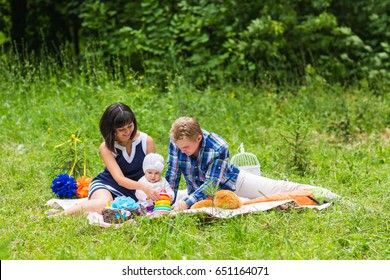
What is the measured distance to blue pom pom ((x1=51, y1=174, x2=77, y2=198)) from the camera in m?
6.24

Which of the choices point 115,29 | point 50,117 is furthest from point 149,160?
point 115,29

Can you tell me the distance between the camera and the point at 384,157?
7559mm

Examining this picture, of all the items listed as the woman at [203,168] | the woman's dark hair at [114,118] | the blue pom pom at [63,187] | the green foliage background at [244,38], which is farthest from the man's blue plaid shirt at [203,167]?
the green foliage background at [244,38]

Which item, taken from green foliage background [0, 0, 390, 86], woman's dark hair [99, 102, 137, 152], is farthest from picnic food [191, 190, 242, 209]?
green foliage background [0, 0, 390, 86]

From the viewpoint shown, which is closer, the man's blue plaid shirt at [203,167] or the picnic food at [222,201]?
the picnic food at [222,201]

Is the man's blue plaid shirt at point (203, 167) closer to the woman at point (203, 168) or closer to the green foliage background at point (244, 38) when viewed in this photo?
the woman at point (203, 168)

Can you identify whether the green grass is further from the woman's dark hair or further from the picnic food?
the woman's dark hair

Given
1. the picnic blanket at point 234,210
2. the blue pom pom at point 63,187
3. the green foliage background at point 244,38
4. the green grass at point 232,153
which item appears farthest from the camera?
the green foliage background at point 244,38

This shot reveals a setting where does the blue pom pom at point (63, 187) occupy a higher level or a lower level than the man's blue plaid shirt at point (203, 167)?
lower

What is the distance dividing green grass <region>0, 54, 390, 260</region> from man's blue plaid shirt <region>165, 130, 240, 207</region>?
53 centimetres

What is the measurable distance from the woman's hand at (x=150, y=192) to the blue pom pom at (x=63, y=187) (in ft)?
2.79

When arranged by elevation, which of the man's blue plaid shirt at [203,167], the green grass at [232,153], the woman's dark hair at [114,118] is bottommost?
the green grass at [232,153]

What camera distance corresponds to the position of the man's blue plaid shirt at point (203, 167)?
18.4ft

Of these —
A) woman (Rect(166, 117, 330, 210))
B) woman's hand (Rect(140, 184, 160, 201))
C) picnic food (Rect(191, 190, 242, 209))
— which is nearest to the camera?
picnic food (Rect(191, 190, 242, 209))
